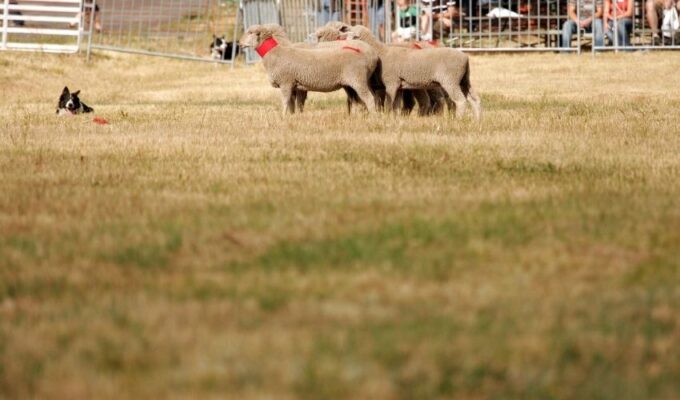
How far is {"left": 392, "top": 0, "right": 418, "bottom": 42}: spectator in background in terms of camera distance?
28562mm

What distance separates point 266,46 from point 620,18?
45.6 feet

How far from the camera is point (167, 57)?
31.6m


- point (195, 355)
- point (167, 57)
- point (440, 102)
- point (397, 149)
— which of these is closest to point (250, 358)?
point (195, 355)

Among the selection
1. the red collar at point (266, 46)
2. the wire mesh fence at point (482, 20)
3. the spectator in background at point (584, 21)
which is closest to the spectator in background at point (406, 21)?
the wire mesh fence at point (482, 20)

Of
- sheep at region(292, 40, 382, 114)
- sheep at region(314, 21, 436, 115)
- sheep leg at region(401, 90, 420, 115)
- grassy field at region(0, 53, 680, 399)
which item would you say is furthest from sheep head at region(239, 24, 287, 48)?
grassy field at region(0, 53, 680, 399)

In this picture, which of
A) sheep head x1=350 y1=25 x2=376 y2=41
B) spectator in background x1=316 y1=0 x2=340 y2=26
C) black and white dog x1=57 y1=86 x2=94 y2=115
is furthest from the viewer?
spectator in background x1=316 y1=0 x2=340 y2=26

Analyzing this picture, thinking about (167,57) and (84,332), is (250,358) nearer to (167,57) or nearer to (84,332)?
(84,332)

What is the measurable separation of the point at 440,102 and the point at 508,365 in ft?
39.9

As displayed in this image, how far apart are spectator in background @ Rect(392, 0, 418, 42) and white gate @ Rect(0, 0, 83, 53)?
6889 millimetres

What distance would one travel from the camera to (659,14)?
93.7ft

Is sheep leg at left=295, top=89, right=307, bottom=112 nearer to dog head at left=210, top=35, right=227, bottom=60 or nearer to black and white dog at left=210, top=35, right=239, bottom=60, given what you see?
black and white dog at left=210, top=35, right=239, bottom=60

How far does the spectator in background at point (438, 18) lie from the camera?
94.0ft

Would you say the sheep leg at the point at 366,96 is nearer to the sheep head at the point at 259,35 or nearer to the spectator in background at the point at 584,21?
the sheep head at the point at 259,35

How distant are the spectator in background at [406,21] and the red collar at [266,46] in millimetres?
12247
